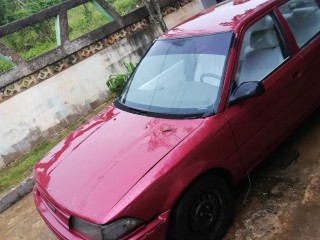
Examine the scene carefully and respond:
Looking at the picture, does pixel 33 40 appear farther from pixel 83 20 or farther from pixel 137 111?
pixel 137 111

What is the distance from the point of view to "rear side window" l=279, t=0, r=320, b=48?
146 inches

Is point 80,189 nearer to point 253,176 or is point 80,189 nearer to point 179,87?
point 179,87

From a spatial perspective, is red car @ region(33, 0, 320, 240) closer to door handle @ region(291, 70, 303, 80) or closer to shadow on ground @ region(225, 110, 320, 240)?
door handle @ region(291, 70, 303, 80)

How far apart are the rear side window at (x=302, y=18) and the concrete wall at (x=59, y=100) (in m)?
4.08

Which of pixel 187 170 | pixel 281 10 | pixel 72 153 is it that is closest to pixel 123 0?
pixel 281 10

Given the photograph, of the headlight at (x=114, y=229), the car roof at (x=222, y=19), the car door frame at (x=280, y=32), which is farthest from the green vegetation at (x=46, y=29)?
the headlight at (x=114, y=229)

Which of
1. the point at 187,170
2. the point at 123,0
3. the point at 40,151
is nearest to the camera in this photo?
the point at 187,170

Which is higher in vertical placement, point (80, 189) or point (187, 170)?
point (80, 189)

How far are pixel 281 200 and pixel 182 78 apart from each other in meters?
1.43

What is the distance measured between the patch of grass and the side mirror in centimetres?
352

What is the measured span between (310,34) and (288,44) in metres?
0.43

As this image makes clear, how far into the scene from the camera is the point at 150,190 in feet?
8.28

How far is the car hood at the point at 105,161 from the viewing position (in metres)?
2.59

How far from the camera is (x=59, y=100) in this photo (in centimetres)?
654
